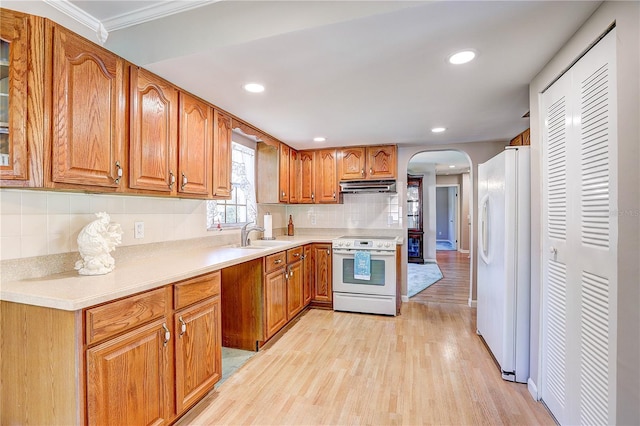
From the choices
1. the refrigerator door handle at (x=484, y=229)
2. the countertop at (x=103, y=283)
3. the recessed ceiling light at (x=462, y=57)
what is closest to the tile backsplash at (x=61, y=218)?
the countertop at (x=103, y=283)

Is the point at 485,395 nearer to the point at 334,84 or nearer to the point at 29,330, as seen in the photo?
the point at 334,84

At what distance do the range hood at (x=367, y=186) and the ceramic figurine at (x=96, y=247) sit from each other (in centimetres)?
286

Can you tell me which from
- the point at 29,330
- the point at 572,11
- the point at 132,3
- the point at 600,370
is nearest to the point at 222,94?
the point at 132,3

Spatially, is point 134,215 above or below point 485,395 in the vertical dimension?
above

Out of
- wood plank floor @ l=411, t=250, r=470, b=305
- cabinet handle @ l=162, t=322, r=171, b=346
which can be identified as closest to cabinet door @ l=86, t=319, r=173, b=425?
cabinet handle @ l=162, t=322, r=171, b=346

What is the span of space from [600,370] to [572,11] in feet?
5.29

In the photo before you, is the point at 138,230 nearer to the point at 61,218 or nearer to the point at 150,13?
the point at 61,218

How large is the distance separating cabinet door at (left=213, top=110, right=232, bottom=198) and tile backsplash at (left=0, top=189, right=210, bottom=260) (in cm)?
42

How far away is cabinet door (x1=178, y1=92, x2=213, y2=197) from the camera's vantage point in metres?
2.20

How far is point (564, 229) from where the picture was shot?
1.67 metres

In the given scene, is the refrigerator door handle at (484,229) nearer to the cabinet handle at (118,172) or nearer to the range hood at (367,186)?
the range hood at (367,186)

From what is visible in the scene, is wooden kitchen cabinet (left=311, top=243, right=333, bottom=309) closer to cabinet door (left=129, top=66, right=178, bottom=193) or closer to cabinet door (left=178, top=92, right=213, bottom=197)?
cabinet door (left=178, top=92, right=213, bottom=197)

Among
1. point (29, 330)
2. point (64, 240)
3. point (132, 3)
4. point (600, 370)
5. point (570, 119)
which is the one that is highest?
point (132, 3)

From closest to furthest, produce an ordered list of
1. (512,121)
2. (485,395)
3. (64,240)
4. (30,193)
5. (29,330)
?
(29,330), (30,193), (64,240), (485,395), (512,121)
